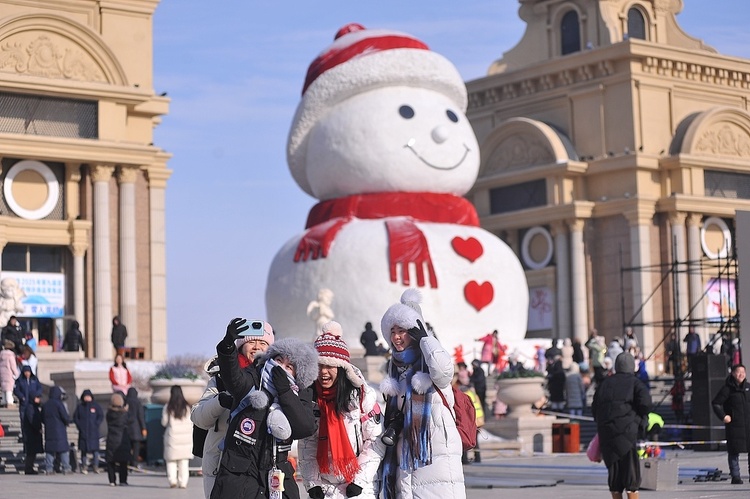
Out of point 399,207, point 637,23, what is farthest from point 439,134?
point 637,23

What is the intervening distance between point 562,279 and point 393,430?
38.2 metres

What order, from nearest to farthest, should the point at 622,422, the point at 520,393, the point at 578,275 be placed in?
the point at 622,422
the point at 520,393
the point at 578,275

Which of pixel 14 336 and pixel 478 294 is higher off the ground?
pixel 478 294

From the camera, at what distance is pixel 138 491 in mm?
16500

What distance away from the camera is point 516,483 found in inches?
639

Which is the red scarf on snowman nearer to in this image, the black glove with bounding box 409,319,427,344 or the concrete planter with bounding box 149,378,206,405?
the concrete planter with bounding box 149,378,206,405

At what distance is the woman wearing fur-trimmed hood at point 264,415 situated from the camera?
25.4 feet

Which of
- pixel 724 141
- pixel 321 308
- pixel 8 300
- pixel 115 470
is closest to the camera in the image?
pixel 115 470

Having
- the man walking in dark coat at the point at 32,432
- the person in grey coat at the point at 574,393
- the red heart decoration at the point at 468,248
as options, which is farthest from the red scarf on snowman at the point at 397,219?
the man walking in dark coat at the point at 32,432

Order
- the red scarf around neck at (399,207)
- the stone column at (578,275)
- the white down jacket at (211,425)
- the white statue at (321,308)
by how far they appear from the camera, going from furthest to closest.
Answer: the stone column at (578,275), the red scarf around neck at (399,207), the white statue at (321,308), the white down jacket at (211,425)

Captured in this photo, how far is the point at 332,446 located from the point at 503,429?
1617 cm

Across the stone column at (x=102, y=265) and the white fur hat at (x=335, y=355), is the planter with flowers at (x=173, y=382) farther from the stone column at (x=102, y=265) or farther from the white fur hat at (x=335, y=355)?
the white fur hat at (x=335, y=355)

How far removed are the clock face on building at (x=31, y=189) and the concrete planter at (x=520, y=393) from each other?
14003mm

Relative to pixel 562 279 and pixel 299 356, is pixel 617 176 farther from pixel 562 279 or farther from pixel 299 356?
pixel 299 356
